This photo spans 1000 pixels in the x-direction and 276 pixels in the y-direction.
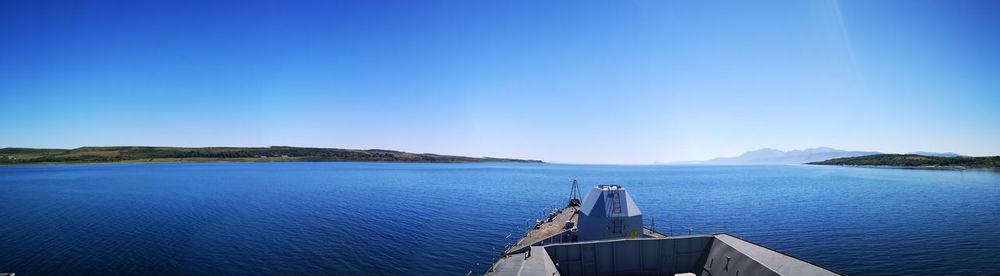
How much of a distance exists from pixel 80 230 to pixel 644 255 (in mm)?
67790

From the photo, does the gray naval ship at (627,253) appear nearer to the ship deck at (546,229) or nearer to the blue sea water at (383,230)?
the ship deck at (546,229)

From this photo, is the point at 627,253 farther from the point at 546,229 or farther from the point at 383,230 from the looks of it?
the point at 383,230

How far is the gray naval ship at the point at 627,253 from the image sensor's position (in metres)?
27.5

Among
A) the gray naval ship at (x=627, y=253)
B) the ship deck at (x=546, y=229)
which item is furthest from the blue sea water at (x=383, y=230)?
the gray naval ship at (x=627, y=253)

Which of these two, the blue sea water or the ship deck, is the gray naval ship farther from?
the blue sea water

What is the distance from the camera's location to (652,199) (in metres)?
105

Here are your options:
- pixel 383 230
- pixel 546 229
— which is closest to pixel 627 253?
pixel 546 229

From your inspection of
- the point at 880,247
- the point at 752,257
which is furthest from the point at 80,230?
the point at 880,247

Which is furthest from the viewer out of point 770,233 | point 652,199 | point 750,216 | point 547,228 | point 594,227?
point 652,199

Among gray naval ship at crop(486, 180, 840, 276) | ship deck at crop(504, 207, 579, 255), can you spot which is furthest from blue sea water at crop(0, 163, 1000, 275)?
gray naval ship at crop(486, 180, 840, 276)

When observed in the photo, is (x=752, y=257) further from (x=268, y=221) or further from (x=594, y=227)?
(x=268, y=221)

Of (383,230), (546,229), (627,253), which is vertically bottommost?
(383,230)

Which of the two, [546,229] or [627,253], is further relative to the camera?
[546,229]

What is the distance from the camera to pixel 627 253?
114ft
